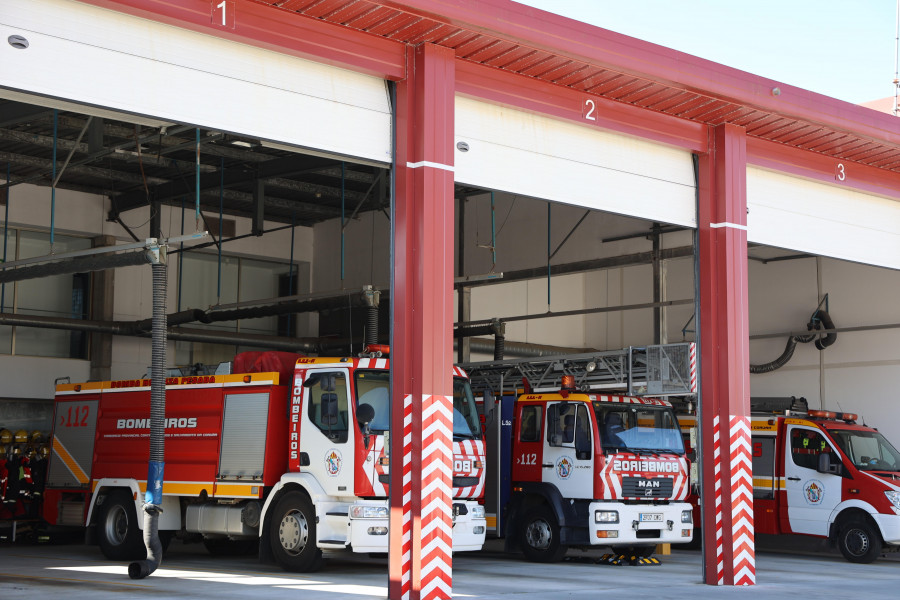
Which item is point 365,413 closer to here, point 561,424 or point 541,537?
point 561,424

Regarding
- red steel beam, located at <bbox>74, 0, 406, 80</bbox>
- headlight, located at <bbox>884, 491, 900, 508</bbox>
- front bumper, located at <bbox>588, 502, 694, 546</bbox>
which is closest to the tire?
front bumper, located at <bbox>588, 502, 694, 546</bbox>

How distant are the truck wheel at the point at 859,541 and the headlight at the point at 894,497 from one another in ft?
1.65

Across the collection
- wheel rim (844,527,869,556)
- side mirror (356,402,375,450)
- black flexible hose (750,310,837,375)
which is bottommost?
wheel rim (844,527,869,556)

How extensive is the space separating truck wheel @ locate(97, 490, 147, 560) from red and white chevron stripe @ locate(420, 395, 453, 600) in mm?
5950

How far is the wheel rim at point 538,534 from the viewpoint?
13953 mm

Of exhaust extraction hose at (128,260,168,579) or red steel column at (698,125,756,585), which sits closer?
exhaust extraction hose at (128,260,168,579)

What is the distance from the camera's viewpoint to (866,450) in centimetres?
1566

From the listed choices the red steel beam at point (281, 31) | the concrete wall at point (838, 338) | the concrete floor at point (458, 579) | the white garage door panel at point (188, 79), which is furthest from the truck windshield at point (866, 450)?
the red steel beam at point (281, 31)

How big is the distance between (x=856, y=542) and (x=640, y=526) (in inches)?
153

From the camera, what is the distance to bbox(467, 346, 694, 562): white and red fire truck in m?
13.5

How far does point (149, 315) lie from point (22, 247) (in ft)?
9.46

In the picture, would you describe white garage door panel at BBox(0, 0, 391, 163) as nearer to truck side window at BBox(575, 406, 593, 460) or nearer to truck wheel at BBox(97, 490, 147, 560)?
truck side window at BBox(575, 406, 593, 460)

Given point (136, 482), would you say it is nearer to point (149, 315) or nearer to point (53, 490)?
point (53, 490)

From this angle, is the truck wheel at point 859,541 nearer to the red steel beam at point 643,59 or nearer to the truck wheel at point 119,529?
the red steel beam at point 643,59
